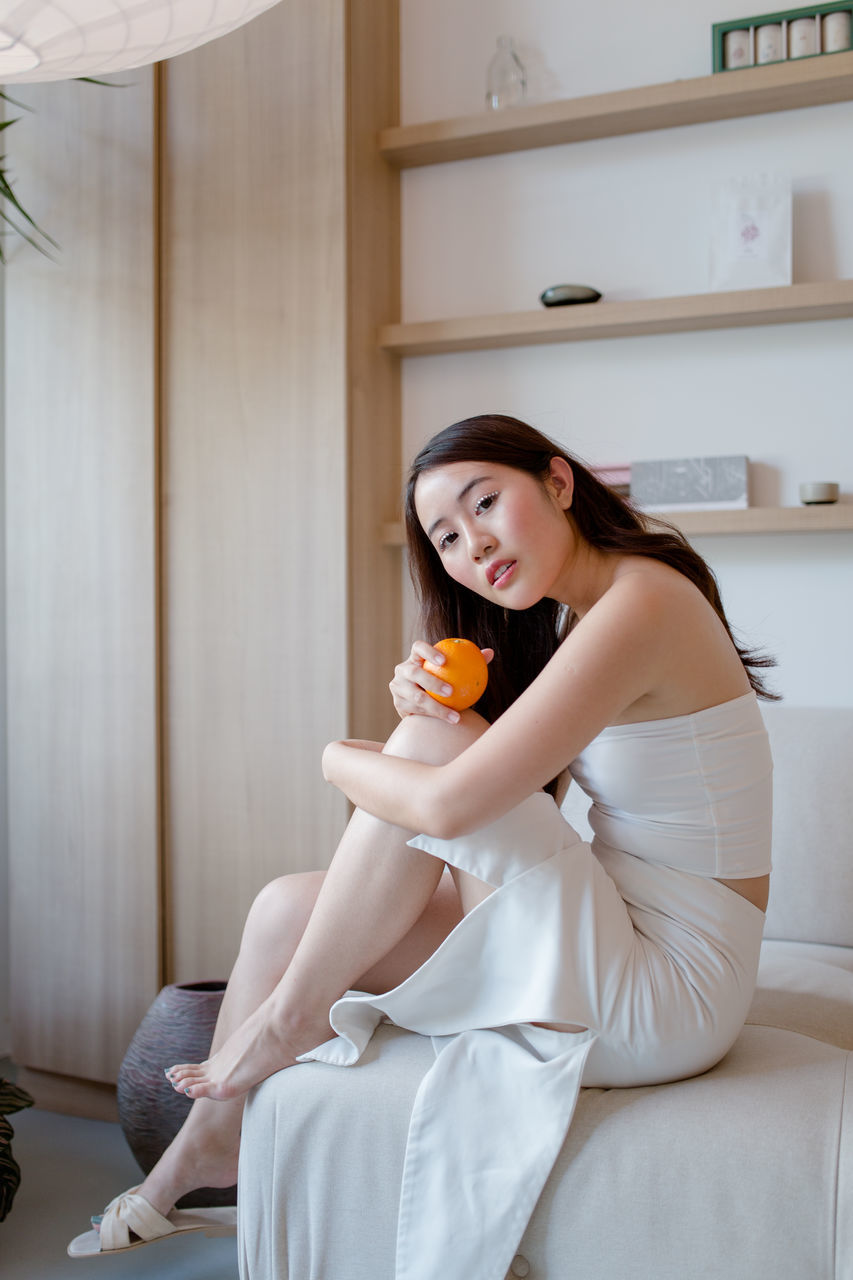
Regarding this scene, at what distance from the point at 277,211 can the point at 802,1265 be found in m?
2.13

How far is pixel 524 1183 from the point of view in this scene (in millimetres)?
1114

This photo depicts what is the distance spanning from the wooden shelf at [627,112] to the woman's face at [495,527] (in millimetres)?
1292

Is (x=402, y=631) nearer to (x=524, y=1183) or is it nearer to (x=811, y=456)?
(x=811, y=456)

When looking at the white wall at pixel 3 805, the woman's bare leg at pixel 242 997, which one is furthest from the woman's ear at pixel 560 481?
the white wall at pixel 3 805

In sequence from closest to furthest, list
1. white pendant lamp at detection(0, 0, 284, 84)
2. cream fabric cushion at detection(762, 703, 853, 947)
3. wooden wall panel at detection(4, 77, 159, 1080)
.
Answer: white pendant lamp at detection(0, 0, 284, 84), cream fabric cushion at detection(762, 703, 853, 947), wooden wall panel at detection(4, 77, 159, 1080)

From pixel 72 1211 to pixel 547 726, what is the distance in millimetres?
1441

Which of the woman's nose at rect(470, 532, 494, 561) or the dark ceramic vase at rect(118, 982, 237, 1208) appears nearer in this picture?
the woman's nose at rect(470, 532, 494, 561)

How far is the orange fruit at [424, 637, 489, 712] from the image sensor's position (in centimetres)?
136

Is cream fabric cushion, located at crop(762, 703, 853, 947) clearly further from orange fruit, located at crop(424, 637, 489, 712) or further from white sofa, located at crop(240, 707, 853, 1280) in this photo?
orange fruit, located at crop(424, 637, 489, 712)

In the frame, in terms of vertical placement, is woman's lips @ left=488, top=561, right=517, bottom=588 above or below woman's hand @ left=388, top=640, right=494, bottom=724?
above

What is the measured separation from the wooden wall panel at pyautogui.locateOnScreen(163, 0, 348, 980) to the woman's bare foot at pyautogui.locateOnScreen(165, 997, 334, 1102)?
3.20 ft

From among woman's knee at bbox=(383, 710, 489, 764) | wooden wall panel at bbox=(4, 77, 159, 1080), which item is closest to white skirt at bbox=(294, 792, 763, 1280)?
woman's knee at bbox=(383, 710, 489, 764)

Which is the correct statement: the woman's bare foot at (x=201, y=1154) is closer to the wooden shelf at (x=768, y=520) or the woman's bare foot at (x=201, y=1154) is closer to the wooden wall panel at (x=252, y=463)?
the wooden wall panel at (x=252, y=463)

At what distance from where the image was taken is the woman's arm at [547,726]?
1.19 m
